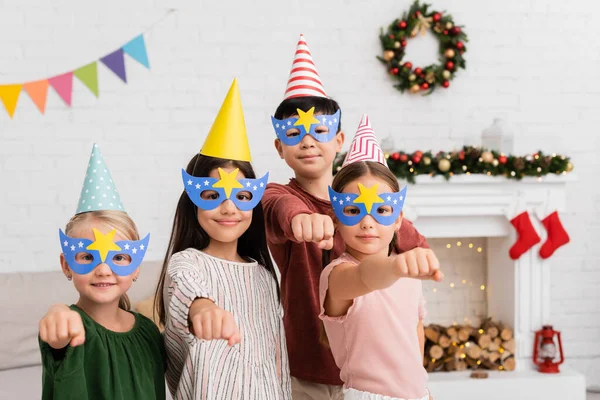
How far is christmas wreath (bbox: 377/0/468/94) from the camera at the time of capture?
12.2 feet

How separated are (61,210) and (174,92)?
31.0 inches

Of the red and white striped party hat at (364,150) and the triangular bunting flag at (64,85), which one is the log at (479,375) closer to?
the red and white striped party hat at (364,150)

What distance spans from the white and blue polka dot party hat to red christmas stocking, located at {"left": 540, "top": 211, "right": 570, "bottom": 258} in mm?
2560

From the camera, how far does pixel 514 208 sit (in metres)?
3.55

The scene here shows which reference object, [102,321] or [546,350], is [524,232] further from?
[102,321]

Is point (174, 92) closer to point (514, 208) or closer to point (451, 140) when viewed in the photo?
point (451, 140)

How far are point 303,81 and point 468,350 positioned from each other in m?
2.15

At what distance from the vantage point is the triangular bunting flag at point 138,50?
3502 mm

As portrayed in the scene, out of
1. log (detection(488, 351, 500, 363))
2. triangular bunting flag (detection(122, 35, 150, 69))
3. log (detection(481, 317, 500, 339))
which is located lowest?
log (detection(488, 351, 500, 363))

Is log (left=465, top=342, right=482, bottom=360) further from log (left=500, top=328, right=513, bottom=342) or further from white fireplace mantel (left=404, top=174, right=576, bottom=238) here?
white fireplace mantel (left=404, top=174, right=576, bottom=238)

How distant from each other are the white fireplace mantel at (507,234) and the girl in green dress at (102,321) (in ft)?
6.96

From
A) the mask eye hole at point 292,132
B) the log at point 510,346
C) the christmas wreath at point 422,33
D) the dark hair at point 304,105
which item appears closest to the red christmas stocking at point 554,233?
the log at point 510,346

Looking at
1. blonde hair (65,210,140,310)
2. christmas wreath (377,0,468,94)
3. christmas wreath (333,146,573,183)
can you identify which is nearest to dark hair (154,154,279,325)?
blonde hair (65,210,140,310)

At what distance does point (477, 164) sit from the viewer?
3463 millimetres
